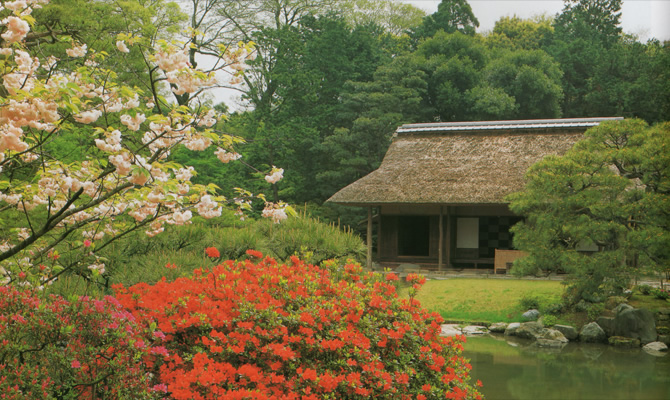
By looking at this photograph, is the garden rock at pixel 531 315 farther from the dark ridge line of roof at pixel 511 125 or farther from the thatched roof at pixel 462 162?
the dark ridge line of roof at pixel 511 125

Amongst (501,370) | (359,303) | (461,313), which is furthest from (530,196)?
(359,303)

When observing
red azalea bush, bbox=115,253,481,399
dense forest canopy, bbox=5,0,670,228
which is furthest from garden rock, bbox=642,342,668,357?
dense forest canopy, bbox=5,0,670,228

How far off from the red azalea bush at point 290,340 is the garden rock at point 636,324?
26.9ft

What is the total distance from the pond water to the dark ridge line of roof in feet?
31.9

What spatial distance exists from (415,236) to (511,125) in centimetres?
464

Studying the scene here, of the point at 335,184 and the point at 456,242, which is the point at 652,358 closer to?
the point at 456,242

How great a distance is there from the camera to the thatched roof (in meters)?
17.3

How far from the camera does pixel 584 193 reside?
39.1ft

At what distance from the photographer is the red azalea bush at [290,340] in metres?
3.40

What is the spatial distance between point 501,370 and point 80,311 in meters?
7.31

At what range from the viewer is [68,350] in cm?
290

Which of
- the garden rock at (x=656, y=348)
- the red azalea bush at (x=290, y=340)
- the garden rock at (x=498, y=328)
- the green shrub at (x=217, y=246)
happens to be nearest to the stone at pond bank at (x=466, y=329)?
the garden rock at (x=498, y=328)

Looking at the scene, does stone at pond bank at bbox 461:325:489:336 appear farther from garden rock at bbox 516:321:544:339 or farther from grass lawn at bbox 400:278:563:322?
garden rock at bbox 516:321:544:339

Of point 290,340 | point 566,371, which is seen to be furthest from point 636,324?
point 290,340
